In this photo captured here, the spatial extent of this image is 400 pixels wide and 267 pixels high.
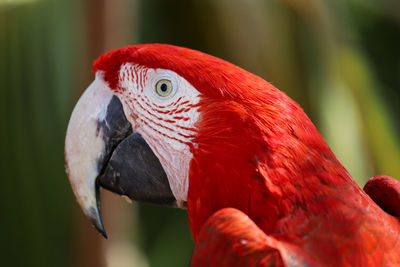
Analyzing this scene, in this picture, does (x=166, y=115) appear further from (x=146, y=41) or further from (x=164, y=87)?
(x=146, y=41)

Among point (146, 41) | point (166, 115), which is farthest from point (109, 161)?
point (146, 41)

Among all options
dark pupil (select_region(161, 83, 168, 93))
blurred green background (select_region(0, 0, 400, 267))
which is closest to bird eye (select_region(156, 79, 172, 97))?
dark pupil (select_region(161, 83, 168, 93))

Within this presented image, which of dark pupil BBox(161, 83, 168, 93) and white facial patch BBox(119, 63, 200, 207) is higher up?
dark pupil BBox(161, 83, 168, 93)

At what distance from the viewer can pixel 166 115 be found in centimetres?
86

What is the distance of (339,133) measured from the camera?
223 centimetres

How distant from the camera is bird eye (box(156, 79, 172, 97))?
85cm

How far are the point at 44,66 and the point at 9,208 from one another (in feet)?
2.98

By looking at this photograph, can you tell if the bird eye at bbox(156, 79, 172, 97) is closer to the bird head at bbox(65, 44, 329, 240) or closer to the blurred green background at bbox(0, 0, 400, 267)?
the bird head at bbox(65, 44, 329, 240)

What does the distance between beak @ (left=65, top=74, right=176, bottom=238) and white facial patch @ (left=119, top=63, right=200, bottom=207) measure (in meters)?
0.02

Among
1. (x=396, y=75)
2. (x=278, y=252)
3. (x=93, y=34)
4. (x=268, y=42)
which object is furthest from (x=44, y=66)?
(x=278, y=252)

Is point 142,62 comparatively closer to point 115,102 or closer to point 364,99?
point 115,102

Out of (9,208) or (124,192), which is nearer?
(124,192)

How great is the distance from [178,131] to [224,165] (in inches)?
4.8

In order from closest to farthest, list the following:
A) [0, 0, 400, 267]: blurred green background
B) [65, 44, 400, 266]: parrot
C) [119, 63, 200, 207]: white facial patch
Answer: [65, 44, 400, 266]: parrot < [119, 63, 200, 207]: white facial patch < [0, 0, 400, 267]: blurred green background
